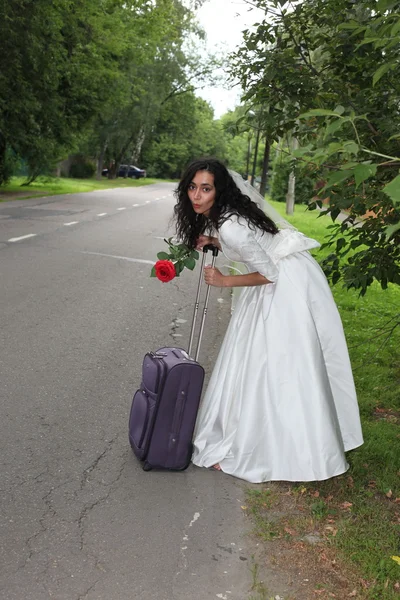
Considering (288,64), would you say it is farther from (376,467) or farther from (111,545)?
(111,545)

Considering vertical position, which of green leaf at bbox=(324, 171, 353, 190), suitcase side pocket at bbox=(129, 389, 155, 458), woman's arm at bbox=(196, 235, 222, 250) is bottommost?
suitcase side pocket at bbox=(129, 389, 155, 458)

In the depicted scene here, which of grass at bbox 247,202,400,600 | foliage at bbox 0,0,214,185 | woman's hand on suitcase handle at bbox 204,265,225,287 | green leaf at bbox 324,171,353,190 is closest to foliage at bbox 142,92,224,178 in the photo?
foliage at bbox 0,0,214,185

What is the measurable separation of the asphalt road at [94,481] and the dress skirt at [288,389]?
9.6 inches

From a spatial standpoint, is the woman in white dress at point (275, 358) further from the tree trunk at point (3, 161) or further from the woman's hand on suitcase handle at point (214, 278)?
the tree trunk at point (3, 161)

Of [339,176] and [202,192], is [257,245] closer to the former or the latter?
[202,192]

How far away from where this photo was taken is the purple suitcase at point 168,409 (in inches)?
162

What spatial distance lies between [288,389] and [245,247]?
80 cm

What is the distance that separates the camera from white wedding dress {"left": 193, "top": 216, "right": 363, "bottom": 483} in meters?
4.07

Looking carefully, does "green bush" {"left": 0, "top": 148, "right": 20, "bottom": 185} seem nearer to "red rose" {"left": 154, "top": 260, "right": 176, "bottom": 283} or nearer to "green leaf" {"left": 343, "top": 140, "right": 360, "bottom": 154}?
"red rose" {"left": 154, "top": 260, "right": 176, "bottom": 283}

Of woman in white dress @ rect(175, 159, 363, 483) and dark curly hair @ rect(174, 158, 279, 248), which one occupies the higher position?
dark curly hair @ rect(174, 158, 279, 248)

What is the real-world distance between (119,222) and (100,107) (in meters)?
10.0

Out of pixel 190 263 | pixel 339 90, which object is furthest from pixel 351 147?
pixel 339 90

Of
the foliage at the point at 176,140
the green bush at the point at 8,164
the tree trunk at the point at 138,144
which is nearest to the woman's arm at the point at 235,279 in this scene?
the green bush at the point at 8,164

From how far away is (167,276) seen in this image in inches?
167
